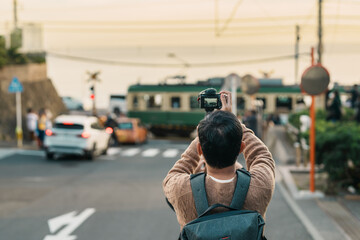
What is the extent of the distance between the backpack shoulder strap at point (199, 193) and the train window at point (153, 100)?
3077 cm

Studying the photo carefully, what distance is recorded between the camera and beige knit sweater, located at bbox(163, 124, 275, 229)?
102 inches

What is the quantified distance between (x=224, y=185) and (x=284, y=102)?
30.6m

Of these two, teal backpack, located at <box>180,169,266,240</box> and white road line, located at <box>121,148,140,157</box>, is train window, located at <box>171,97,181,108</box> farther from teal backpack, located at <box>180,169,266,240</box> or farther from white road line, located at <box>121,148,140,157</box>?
teal backpack, located at <box>180,169,266,240</box>

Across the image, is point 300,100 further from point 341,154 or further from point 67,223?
point 67,223

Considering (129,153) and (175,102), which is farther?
(175,102)

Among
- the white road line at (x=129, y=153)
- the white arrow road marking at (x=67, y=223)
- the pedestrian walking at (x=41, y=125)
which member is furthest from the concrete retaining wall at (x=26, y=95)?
the white arrow road marking at (x=67, y=223)

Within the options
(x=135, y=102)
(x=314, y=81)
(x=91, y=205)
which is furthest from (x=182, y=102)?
(x=91, y=205)

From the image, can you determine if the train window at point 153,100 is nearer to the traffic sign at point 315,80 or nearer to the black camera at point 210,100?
the traffic sign at point 315,80

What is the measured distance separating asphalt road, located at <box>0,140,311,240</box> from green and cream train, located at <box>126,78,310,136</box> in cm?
1638

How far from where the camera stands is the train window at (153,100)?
33.4 m

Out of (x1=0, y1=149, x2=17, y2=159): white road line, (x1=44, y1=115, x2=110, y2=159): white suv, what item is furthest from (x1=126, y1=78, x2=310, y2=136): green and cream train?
(x1=44, y1=115, x2=110, y2=159): white suv

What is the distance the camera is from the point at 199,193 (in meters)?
2.58

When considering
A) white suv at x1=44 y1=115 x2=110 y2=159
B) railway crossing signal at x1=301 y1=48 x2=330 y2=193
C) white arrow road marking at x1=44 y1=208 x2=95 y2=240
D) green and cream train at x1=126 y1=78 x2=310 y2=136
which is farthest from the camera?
green and cream train at x1=126 y1=78 x2=310 y2=136

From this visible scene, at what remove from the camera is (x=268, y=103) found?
32.1 m
